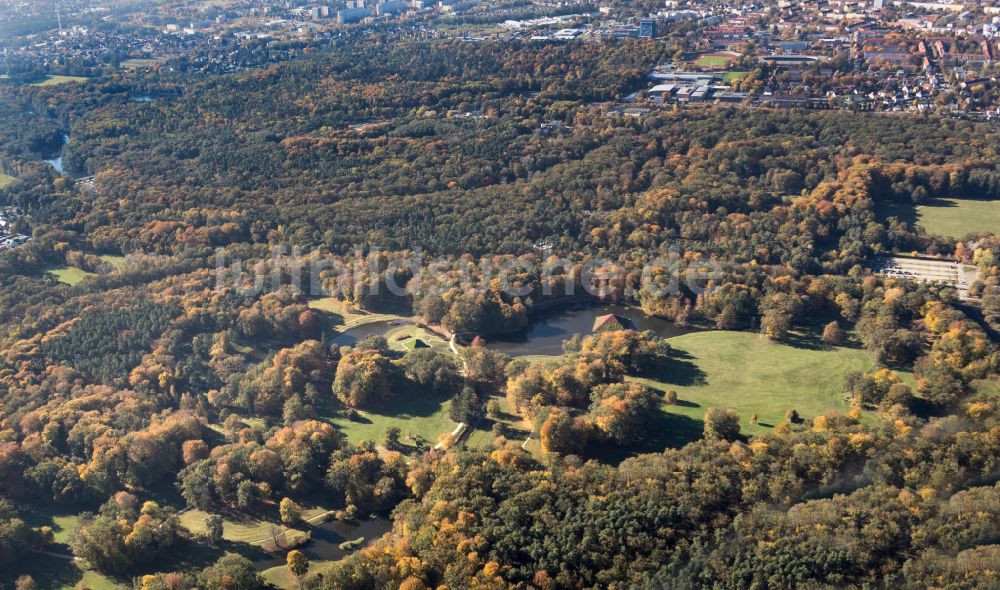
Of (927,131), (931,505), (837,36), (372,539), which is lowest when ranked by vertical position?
(372,539)

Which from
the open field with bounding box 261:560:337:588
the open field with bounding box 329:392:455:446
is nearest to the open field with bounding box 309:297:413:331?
→ the open field with bounding box 329:392:455:446

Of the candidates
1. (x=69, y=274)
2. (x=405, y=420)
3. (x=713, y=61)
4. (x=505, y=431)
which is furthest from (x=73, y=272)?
(x=713, y=61)

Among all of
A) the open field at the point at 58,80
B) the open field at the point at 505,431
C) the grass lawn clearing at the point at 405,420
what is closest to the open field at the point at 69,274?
the grass lawn clearing at the point at 405,420

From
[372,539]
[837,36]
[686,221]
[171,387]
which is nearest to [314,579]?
[372,539]

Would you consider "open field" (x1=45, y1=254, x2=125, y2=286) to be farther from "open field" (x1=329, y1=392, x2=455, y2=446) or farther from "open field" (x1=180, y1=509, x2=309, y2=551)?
"open field" (x1=180, y1=509, x2=309, y2=551)

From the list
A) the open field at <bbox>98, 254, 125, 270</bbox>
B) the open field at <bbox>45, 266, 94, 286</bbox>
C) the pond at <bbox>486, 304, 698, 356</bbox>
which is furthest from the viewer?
the open field at <bbox>98, 254, 125, 270</bbox>

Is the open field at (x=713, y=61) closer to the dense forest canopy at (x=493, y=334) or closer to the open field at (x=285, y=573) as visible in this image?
the dense forest canopy at (x=493, y=334)

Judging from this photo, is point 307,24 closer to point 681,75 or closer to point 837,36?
point 681,75
